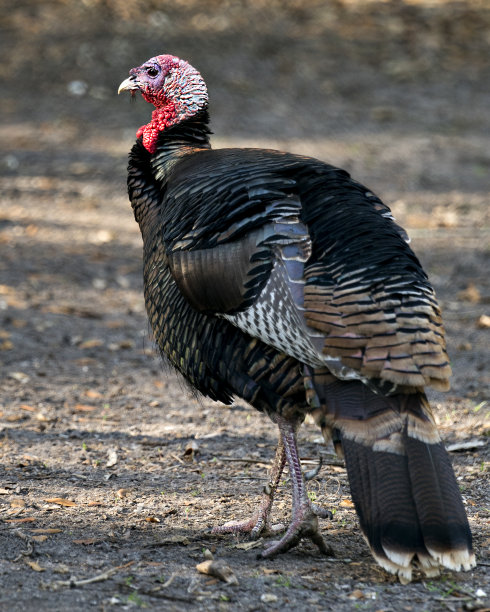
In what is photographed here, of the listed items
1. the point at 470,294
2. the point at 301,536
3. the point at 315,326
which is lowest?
the point at 301,536

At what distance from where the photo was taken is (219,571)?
138 inches

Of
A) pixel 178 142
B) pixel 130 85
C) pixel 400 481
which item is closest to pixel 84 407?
pixel 178 142

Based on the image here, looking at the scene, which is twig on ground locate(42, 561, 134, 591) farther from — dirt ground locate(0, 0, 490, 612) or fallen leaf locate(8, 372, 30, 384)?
fallen leaf locate(8, 372, 30, 384)

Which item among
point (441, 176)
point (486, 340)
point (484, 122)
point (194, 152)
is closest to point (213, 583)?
point (194, 152)

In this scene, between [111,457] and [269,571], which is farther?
[111,457]

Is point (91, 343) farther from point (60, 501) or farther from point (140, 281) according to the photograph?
point (60, 501)

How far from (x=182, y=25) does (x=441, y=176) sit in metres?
6.19

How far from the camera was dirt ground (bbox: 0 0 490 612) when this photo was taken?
3695 mm

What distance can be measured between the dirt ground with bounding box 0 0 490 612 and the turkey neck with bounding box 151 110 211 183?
153 cm

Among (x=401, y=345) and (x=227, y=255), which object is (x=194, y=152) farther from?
(x=401, y=345)

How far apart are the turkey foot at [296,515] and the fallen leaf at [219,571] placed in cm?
38

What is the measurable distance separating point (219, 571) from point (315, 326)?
41.0 inches

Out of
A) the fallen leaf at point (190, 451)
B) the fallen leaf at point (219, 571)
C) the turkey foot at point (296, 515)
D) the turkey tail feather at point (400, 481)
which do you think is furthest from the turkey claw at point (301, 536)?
the fallen leaf at point (190, 451)

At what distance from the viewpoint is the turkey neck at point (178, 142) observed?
4.77 meters
